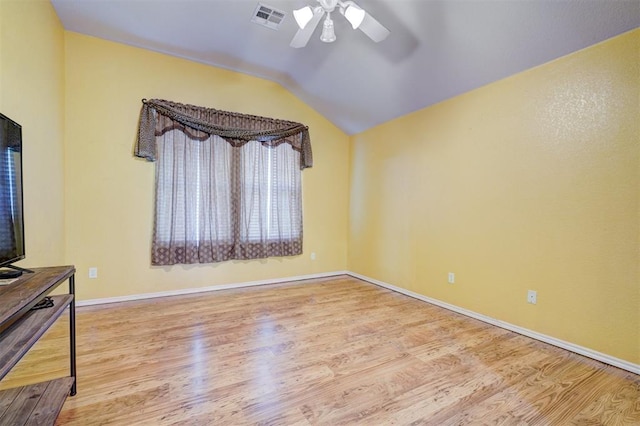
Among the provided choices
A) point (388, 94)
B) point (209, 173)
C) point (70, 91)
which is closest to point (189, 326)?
point (209, 173)

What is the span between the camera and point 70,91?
9.91 ft

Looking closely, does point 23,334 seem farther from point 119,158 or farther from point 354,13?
point 119,158

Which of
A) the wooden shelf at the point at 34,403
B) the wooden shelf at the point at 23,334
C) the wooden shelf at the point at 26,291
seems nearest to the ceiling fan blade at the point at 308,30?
the wooden shelf at the point at 26,291

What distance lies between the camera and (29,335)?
1.11 m

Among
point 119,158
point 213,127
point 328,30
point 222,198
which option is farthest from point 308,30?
point 119,158

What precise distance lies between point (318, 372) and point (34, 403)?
1457 millimetres

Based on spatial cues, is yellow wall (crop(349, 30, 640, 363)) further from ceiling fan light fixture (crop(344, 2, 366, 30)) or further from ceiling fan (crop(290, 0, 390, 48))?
ceiling fan light fixture (crop(344, 2, 366, 30))

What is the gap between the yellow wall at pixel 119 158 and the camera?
3062 millimetres

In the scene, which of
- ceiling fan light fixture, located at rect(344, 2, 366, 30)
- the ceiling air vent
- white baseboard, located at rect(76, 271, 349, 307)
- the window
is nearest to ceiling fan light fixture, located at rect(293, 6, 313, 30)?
ceiling fan light fixture, located at rect(344, 2, 366, 30)

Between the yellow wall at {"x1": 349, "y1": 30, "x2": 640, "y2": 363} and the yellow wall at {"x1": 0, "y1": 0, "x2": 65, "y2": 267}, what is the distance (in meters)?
3.62

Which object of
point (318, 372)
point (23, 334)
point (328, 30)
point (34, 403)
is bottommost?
point (318, 372)

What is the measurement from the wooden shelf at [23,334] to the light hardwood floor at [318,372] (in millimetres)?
556

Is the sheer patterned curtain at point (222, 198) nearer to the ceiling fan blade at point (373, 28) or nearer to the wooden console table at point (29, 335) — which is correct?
the wooden console table at point (29, 335)

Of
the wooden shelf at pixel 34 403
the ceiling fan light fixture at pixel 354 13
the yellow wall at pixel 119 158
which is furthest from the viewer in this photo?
the yellow wall at pixel 119 158
